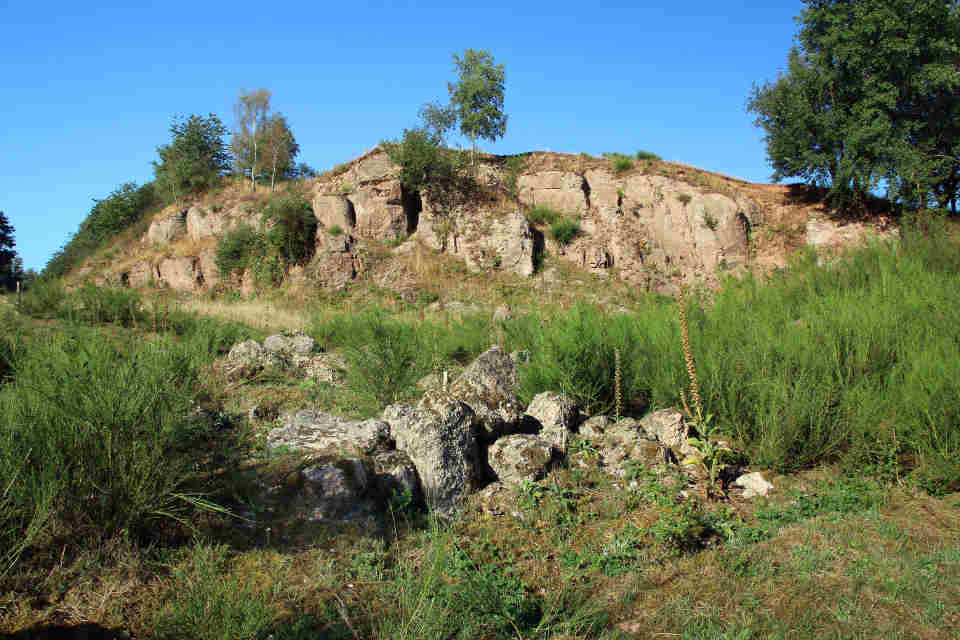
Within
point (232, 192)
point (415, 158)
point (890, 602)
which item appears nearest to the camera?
point (890, 602)

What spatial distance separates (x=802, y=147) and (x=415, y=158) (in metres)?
18.2

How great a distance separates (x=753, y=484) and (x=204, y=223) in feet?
103

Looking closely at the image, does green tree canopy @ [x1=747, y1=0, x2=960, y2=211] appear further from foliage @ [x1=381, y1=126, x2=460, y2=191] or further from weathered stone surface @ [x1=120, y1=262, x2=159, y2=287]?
weathered stone surface @ [x1=120, y1=262, x2=159, y2=287]

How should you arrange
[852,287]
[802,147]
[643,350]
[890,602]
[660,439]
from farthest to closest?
[802,147]
[852,287]
[643,350]
[660,439]
[890,602]

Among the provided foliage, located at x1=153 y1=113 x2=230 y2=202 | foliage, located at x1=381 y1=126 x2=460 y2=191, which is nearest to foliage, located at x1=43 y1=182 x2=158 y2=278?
foliage, located at x1=153 y1=113 x2=230 y2=202

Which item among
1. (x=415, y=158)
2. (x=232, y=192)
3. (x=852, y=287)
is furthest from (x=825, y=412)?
(x=232, y=192)

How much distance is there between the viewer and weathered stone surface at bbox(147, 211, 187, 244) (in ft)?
100

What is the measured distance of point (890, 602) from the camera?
10.5 feet

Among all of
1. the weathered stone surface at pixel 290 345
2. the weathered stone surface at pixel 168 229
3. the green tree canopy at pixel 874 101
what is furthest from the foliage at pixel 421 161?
the weathered stone surface at pixel 290 345

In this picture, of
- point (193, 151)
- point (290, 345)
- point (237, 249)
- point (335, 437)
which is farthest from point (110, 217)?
point (335, 437)

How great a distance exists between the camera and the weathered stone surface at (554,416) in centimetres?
528

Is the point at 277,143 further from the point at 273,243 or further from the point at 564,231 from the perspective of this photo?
the point at 564,231

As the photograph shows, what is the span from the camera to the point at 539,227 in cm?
2773

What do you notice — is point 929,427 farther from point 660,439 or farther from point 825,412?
point 660,439
